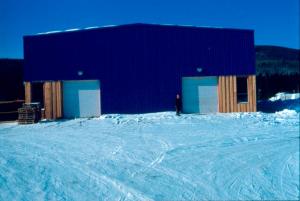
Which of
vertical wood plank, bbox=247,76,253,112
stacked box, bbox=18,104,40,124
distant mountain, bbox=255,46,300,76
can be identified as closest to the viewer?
stacked box, bbox=18,104,40,124

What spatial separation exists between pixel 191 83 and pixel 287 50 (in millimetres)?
52810

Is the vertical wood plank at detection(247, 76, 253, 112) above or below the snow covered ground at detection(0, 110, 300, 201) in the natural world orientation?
above

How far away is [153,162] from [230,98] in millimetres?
13510

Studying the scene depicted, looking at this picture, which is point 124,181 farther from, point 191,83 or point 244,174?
point 191,83

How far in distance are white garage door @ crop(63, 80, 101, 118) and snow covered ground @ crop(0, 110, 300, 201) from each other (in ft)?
16.3

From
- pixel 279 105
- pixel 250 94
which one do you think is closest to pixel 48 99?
pixel 250 94

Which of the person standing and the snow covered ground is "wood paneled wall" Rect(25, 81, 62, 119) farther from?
the person standing

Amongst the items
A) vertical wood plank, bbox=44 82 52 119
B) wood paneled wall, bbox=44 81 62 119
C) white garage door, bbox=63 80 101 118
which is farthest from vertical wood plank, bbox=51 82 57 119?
white garage door, bbox=63 80 101 118

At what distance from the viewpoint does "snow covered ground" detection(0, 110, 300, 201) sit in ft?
25.4

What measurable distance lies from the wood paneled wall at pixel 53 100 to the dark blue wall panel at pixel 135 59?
1.83 ft

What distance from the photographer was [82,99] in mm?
22453

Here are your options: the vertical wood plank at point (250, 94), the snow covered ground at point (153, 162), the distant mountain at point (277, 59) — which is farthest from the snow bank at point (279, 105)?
the distant mountain at point (277, 59)

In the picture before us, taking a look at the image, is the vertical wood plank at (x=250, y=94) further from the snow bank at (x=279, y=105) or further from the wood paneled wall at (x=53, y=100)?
the wood paneled wall at (x=53, y=100)

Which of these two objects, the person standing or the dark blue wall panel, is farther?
the dark blue wall panel
